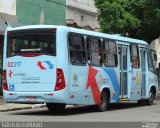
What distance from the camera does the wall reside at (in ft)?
99.7

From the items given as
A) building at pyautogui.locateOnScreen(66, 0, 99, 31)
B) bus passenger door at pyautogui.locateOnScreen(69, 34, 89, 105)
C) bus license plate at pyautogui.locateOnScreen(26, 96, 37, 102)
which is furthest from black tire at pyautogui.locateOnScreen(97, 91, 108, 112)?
building at pyautogui.locateOnScreen(66, 0, 99, 31)

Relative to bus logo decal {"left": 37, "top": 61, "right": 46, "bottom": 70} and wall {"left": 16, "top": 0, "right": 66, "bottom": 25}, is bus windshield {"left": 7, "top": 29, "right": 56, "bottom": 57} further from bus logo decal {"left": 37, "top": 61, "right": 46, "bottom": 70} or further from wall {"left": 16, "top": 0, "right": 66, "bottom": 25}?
wall {"left": 16, "top": 0, "right": 66, "bottom": 25}

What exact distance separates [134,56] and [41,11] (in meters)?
10.7

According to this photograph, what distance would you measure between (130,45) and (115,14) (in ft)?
33.4

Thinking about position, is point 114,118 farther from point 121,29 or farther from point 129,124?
point 121,29

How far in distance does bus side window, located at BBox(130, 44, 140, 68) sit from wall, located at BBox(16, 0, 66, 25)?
370 inches

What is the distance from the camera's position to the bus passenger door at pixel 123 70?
70.7 feet

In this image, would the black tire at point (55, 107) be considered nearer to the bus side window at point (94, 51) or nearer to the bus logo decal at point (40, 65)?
the bus side window at point (94, 51)

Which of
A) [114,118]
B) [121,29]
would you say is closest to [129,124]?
[114,118]

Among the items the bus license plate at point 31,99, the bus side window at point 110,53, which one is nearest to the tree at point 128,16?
the bus side window at point 110,53

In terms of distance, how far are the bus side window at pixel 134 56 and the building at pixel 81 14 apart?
1257 centimetres

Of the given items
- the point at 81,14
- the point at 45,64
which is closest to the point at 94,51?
the point at 45,64

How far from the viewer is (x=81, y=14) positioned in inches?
1489

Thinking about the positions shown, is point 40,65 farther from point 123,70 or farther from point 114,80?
point 123,70
